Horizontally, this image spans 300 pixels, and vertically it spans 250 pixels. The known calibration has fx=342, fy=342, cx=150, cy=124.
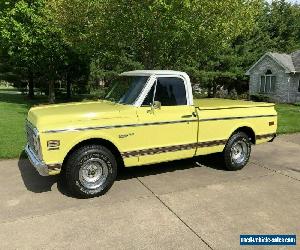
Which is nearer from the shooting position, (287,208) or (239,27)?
(287,208)

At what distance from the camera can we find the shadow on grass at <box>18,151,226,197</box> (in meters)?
6.87

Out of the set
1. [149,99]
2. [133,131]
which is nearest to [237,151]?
[149,99]

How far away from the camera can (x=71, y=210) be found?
18.9 ft

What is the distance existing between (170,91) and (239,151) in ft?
8.20

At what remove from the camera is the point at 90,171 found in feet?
20.9

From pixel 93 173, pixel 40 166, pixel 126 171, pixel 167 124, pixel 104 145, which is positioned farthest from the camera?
pixel 126 171

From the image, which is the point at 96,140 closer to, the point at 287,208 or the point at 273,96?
the point at 287,208

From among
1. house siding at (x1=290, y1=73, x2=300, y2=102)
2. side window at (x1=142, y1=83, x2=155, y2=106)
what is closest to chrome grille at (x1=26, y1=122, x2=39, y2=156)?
side window at (x1=142, y1=83, x2=155, y2=106)

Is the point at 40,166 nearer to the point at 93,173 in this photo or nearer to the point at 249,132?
the point at 93,173

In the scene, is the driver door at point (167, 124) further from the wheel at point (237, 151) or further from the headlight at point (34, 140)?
the headlight at point (34, 140)

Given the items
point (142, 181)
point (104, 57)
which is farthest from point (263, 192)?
point (104, 57)

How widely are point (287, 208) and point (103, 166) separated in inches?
133

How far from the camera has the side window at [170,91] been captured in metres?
7.03

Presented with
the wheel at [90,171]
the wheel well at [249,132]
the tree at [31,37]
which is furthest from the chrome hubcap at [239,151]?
the tree at [31,37]
